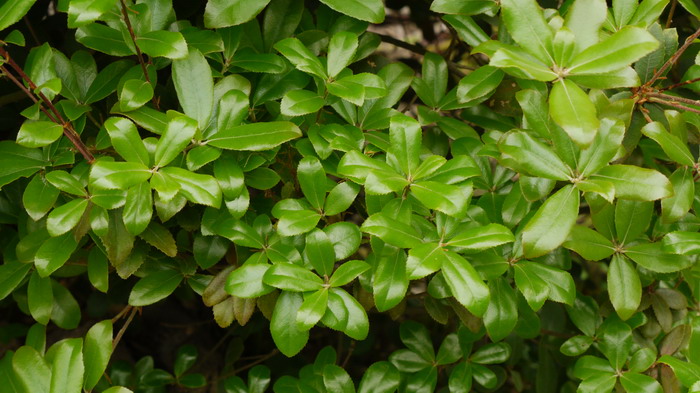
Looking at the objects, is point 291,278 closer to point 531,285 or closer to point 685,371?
point 531,285

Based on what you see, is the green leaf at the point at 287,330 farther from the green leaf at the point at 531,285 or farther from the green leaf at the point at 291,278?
the green leaf at the point at 531,285

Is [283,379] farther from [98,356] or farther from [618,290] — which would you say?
[618,290]

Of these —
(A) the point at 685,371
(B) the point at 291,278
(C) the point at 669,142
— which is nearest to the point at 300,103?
(B) the point at 291,278

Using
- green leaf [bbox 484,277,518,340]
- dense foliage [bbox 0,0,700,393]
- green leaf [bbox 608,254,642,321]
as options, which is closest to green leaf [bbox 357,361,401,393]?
dense foliage [bbox 0,0,700,393]

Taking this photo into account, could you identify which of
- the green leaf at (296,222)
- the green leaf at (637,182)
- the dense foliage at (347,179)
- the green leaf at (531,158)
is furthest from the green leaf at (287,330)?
the green leaf at (637,182)

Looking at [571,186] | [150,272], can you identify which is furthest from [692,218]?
[150,272]

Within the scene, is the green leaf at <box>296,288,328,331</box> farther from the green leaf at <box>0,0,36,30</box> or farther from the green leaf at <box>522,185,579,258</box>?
the green leaf at <box>0,0,36,30</box>
